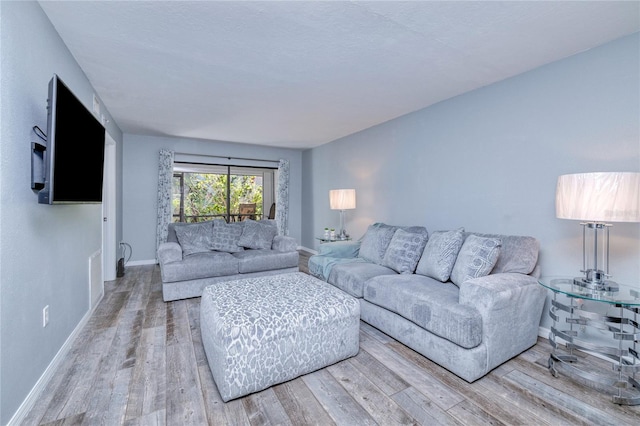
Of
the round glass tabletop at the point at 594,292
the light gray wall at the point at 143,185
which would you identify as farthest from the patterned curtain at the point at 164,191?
the round glass tabletop at the point at 594,292

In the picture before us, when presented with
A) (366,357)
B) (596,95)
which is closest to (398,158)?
(596,95)

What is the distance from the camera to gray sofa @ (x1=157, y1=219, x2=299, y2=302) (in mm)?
3473

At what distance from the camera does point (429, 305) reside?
214 cm

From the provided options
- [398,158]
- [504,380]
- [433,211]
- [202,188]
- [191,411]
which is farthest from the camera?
[202,188]

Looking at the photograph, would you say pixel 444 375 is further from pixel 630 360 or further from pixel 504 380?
pixel 630 360

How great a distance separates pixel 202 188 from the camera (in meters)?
6.02

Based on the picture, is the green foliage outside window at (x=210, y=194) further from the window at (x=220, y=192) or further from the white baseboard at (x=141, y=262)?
the white baseboard at (x=141, y=262)

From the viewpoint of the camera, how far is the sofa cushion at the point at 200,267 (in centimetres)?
341

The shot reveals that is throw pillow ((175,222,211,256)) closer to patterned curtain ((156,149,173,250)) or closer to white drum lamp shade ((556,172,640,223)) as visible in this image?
patterned curtain ((156,149,173,250))

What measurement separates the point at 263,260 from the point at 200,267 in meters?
0.82

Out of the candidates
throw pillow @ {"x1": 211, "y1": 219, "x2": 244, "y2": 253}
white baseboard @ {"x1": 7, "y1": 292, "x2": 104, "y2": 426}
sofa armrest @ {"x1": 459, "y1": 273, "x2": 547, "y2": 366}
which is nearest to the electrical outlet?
white baseboard @ {"x1": 7, "y1": 292, "x2": 104, "y2": 426}

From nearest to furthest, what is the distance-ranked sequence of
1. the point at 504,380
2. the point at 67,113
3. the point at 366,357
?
the point at 67,113, the point at 504,380, the point at 366,357

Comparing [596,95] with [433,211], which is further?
[433,211]

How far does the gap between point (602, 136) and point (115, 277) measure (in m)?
5.85
